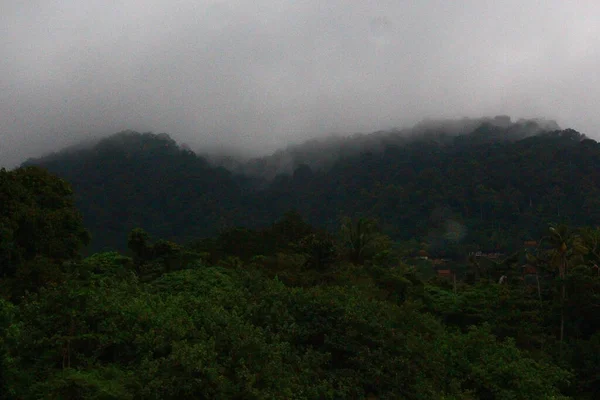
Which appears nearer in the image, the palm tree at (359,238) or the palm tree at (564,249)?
the palm tree at (564,249)

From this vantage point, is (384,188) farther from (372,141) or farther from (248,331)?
(248,331)

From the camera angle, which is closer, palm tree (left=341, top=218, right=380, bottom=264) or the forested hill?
palm tree (left=341, top=218, right=380, bottom=264)

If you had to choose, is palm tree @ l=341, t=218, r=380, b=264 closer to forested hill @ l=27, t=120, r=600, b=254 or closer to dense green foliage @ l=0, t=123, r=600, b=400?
dense green foliage @ l=0, t=123, r=600, b=400

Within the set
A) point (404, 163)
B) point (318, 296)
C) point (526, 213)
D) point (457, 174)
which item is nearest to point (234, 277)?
point (318, 296)

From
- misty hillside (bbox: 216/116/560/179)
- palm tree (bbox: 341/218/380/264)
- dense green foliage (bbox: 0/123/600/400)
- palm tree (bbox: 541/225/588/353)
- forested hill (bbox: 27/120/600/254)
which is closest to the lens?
dense green foliage (bbox: 0/123/600/400)

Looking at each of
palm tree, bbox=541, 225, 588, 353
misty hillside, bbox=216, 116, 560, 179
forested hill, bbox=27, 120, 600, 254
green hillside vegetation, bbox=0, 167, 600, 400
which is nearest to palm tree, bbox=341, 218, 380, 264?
green hillside vegetation, bbox=0, 167, 600, 400

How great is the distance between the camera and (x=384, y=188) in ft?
257

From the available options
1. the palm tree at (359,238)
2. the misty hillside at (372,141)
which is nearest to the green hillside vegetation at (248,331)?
the palm tree at (359,238)

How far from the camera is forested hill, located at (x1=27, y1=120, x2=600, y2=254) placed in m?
67.4

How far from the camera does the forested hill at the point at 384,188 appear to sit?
221ft

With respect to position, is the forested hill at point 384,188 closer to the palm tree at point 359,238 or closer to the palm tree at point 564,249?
the palm tree at point 359,238

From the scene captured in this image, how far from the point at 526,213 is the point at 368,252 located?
4312cm

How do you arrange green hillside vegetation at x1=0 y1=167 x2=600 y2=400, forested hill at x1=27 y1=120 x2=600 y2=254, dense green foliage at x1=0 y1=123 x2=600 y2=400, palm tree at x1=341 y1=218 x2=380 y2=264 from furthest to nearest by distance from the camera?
1. forested hill at x1=27 y1=120 x2=600 y2=254
2. palm tree at x1=341 y1=218 x2=380 y2=264
3. dense green foliage at x1=0 y1=123 x2=600 y2=400
4. green hillside vegetation at x1=0 y1=167 x2=600 y2=400

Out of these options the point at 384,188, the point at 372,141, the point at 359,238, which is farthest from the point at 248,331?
the point at 372,141
